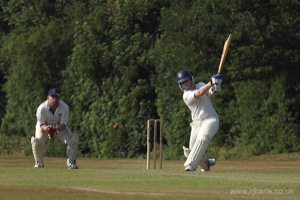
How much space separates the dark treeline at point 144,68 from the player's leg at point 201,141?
1027cm

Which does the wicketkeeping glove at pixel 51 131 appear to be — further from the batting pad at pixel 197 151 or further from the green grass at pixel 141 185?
the batting pad at pixel 197 151

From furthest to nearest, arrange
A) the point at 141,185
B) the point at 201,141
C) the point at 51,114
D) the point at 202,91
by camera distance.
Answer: the point at 51,114
the point at 201,141
the point at 202,91
the point at 141,185

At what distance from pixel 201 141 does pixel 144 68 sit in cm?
1508

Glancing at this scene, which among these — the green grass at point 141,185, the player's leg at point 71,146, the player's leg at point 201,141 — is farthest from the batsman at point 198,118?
the player's leg at point 71,146

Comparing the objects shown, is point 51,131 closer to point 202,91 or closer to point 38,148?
point 38,148

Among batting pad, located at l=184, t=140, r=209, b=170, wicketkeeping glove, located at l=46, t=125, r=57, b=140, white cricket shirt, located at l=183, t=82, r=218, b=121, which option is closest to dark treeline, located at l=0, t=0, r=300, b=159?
wicketkeeping glove, located at l=46, t=125, r=57, b=140

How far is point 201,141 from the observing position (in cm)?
1720

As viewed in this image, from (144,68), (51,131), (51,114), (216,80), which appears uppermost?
(144,68)

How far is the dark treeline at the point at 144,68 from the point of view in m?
27.9

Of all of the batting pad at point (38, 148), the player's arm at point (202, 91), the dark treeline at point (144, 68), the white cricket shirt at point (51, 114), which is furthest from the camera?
the dark treeline at point (144, 68)

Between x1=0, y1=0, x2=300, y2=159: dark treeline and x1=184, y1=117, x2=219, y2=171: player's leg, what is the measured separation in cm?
1027

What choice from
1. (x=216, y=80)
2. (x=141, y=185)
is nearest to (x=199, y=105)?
(x=216, y=80)

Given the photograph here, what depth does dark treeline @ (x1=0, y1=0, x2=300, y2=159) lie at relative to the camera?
27.9m

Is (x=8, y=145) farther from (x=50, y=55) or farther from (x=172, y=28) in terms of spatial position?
(x=172, y=28)
